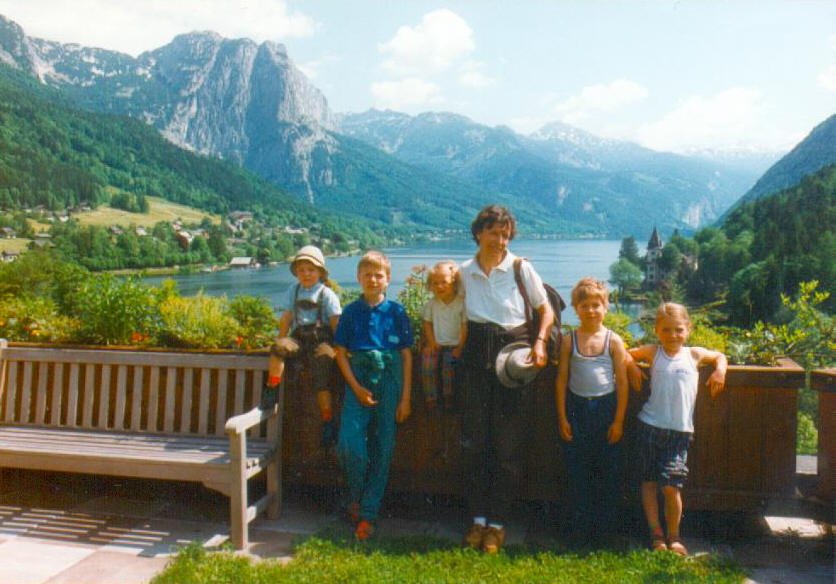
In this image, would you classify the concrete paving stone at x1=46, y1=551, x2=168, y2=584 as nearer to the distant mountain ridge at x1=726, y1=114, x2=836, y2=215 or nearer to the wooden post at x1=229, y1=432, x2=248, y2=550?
the wooden post at x1=229, y1=432, x2=248, y2=550

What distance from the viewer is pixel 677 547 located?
3.53 m

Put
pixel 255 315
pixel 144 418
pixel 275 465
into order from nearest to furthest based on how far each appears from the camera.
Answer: pixel 275 465
pixel 144 418
pixel 255 315

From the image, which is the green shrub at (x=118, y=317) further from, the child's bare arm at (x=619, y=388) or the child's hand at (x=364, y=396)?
the child's bare arm at (x=619, y=388)

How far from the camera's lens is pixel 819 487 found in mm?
3871

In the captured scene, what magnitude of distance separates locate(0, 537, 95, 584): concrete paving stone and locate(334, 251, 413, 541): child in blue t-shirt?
1.53 meters

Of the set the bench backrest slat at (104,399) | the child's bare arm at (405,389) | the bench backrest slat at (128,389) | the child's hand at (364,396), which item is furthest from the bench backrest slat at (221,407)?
the child's bare arm at (405,389)

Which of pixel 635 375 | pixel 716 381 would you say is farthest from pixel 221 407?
pixel 716 381

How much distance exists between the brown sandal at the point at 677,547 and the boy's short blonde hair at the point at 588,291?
132cm

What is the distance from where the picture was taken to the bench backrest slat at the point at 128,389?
14.6 feet

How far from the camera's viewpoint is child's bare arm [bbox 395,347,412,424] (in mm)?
3980

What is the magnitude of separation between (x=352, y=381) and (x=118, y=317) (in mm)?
2199

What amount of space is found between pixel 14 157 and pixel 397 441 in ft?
439

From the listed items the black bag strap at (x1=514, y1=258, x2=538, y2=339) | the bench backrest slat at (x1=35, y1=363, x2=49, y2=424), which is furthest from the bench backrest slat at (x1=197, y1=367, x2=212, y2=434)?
the black bag strap at (x1=514, y1=258, x2=538, y2=339)

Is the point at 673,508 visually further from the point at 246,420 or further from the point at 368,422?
the point at 246,420
